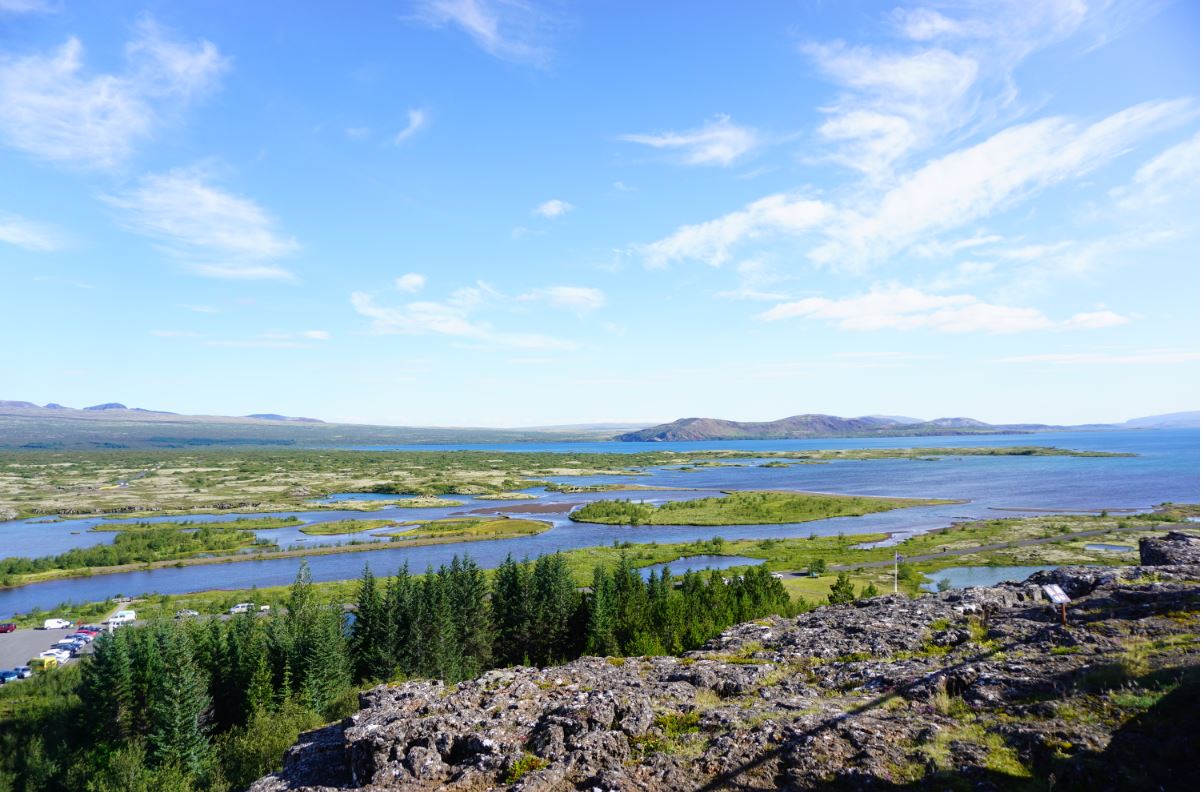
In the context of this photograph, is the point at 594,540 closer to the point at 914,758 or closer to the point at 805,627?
the point at 805,627

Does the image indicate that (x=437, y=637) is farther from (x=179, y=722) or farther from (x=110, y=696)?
(x=110, y=696)

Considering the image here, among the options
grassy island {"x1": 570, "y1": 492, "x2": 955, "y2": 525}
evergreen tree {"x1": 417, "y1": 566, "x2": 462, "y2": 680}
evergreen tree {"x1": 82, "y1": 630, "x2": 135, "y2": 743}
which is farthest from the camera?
grassy island {"x1": 570, "y1": 492, "x2": 955, "y2": 525}

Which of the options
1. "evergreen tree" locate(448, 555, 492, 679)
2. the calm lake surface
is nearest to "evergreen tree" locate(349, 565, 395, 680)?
"evergreen tree" locate(448, 555, 492, 679)

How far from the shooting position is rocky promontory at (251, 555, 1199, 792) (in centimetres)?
1272

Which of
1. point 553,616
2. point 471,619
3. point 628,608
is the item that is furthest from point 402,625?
point 628,608

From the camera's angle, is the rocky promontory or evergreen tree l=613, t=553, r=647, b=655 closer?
the rocky promontory

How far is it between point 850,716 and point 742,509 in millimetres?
124098

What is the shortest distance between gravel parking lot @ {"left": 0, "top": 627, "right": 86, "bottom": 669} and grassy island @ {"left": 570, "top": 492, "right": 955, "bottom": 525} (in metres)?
84.4

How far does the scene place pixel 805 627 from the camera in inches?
998

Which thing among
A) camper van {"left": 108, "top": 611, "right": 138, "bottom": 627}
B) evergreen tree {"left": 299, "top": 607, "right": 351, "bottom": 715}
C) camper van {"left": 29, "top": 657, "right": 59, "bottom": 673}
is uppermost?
evergreen tree {"left": 299, "top": 607, "right": 351, "bottom": 715}

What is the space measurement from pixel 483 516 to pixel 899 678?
4975 inches

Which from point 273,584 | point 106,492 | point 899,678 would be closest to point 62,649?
point 273,584

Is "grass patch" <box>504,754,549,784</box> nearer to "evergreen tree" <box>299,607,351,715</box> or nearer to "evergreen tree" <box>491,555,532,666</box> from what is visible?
"evergreen tree" <box>299,607,351,715</box>

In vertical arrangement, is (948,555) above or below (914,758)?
below
